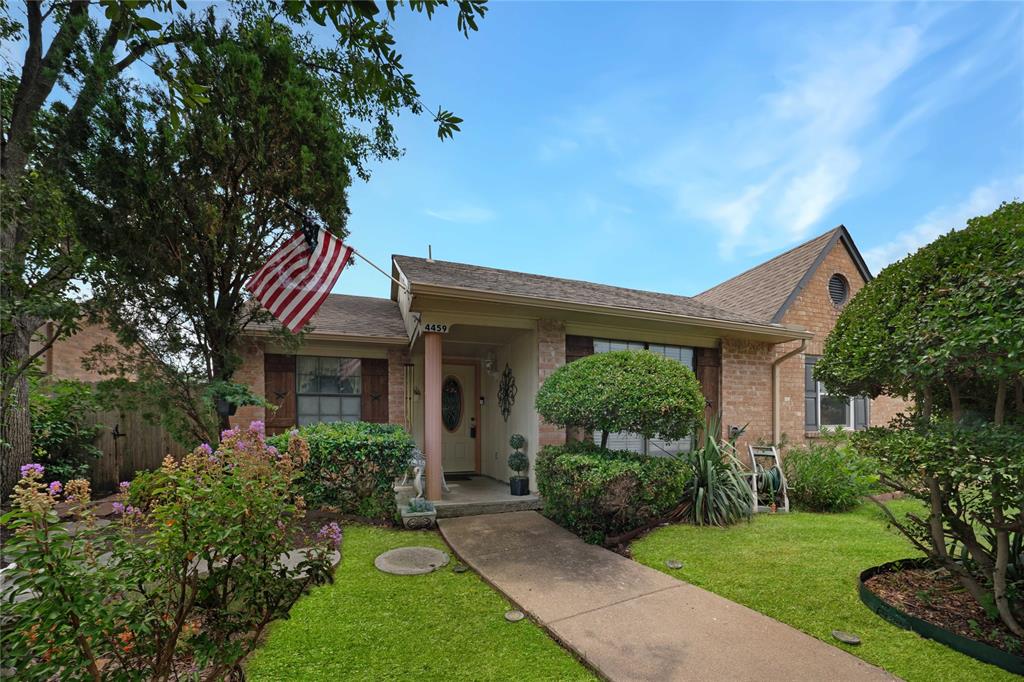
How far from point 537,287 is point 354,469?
169 inches

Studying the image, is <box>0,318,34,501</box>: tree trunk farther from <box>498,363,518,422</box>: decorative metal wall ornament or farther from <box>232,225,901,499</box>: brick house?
<box>498,363,518,422</box>: decorative metal wall ornament

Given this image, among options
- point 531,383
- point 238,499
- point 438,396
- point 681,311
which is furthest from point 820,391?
point 238,499

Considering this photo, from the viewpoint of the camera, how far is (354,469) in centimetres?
602

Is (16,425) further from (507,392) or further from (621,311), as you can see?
(621,311)

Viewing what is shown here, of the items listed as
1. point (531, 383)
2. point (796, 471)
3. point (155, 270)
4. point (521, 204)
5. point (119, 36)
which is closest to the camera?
point (119, 36)

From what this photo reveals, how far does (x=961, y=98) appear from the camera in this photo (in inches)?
226

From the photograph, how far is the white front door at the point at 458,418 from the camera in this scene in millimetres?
9562

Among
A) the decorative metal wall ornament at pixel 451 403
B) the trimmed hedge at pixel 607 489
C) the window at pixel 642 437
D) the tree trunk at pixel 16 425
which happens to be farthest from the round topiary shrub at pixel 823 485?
the tree trunk at pixel 16 425

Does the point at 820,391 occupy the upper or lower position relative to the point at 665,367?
lower

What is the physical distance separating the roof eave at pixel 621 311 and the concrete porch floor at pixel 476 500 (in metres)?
2.97

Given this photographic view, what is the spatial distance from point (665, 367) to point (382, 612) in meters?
4.20

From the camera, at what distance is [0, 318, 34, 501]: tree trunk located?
5820 millimetres

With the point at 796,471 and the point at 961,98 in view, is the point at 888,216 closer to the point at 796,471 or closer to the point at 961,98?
the point at 961,98

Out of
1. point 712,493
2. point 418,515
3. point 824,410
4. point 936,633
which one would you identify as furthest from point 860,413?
point 418,515
